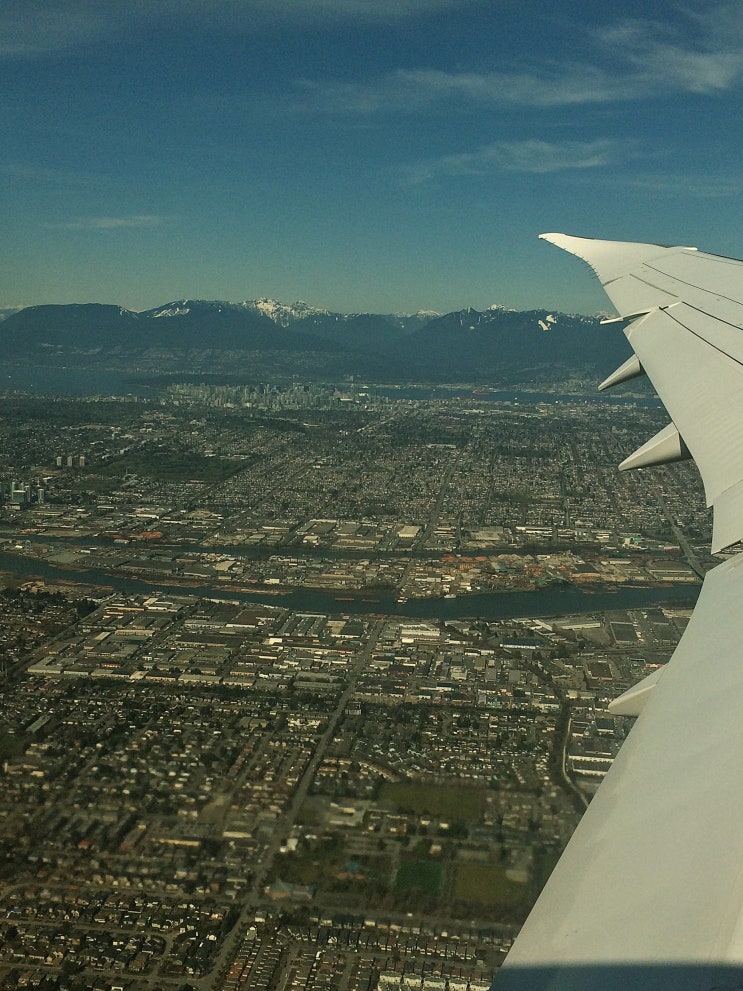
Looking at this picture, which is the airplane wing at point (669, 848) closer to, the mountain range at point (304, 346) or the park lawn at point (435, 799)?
the park lawn at point (435, 799)

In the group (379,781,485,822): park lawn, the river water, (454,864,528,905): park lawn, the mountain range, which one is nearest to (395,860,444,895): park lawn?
(454,864,528,905): park lawn

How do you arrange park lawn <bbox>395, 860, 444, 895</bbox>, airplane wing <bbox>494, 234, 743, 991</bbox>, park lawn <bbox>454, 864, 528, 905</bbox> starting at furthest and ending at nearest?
park lawn <bbox>395, 860, 444, 895</bbox> → park lawn <bbox>454, 864, 528, 905</bbox> → airplane wing <bbox>494, 234, 743, 991</bbox>

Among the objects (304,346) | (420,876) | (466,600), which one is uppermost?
(304,346)

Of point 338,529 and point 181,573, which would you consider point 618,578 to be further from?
point 181,573

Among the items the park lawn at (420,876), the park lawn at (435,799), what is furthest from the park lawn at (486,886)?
the park lawn at (435,799)

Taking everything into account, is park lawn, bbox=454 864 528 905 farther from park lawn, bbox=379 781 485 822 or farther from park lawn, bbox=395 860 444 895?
park lawn, bbox=379 781 485 822

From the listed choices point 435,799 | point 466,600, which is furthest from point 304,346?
point 435,799

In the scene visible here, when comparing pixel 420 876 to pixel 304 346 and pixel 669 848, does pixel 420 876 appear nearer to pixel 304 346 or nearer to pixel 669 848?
pixel 669 848
